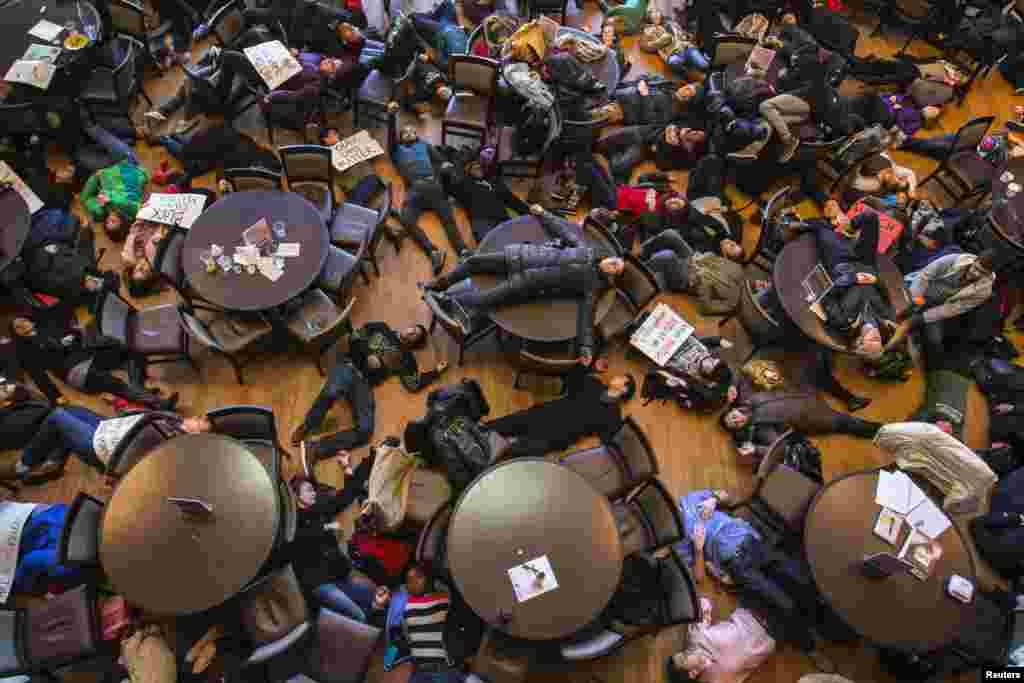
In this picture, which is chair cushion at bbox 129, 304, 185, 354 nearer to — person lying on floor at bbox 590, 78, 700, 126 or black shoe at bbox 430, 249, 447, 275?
black shoe at bbox 430, 249, 447, 275

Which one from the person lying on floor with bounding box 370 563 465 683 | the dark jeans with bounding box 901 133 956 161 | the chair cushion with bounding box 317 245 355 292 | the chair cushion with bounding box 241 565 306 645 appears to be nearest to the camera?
the chair cushion with bounding box 241 565 306 645

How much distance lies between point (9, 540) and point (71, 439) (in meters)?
0.81

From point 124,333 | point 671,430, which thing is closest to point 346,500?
point 124,333

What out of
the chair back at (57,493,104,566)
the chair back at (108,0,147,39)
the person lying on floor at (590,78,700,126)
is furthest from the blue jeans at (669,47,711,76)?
the chair back at (57,493,104,566)

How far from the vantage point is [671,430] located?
5.96 m

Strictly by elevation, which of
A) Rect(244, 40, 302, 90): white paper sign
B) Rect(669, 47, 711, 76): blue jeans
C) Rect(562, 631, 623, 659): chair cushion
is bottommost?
Rect(562, 631, 623, 659): chair cushion

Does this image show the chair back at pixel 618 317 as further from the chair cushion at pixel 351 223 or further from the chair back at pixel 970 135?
the chair back at pixel 970 135

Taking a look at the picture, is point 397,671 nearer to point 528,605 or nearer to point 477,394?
point 528,605

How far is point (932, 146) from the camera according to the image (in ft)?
24.8

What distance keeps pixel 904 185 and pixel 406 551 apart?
6.20m

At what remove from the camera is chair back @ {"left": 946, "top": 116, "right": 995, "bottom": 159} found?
6672 mm

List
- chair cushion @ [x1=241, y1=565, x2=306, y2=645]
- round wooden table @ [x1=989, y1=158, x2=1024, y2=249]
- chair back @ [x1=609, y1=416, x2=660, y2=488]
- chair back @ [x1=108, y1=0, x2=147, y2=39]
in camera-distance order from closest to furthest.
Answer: chair cushion @ [x1=241, y1=565, x2=306, y2=645]
chair back @ [x1=609, y1=416, x2=660, y2=488]
round wooden table @ [x1=989, y1=158, x2=1024, y2=249]
chair back @ [x1=108, y1=0, x2=147, y2=39]

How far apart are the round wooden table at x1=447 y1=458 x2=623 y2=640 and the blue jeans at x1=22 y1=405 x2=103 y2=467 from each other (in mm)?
3069

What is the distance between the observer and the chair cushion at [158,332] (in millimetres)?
5641
